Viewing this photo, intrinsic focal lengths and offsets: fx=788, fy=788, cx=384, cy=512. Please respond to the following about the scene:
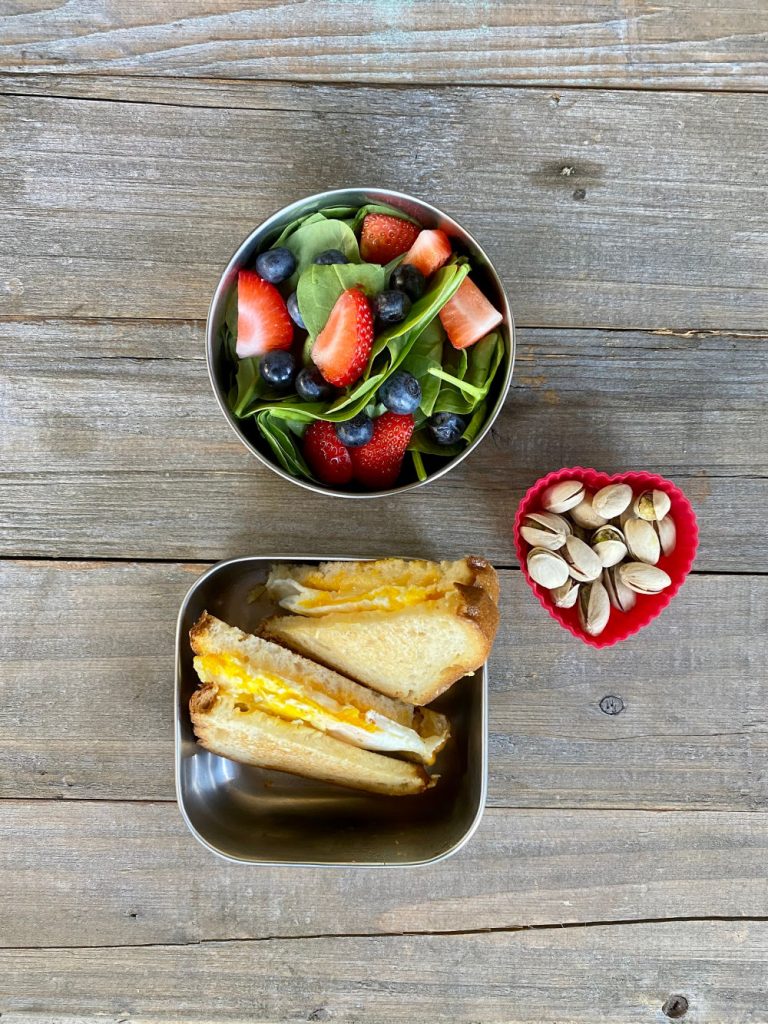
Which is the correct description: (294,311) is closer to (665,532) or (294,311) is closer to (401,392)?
(401,392)

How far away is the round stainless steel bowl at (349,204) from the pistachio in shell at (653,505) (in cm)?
22

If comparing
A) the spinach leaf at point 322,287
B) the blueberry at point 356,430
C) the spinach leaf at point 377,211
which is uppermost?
the spinach leaf at point 377,211

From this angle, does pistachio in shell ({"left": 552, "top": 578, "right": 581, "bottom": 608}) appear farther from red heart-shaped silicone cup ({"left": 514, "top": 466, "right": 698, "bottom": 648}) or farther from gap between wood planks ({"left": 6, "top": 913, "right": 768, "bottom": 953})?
gap between wood planks ({"left": 6, "top": 913, "right": 768, "bottom": 953})

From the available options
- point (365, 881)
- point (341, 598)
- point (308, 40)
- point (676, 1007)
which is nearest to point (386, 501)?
point (341, 598)

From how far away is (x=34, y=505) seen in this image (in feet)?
3.60

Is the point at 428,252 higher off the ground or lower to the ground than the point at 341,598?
higher

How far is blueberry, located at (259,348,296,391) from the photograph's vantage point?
0.89m

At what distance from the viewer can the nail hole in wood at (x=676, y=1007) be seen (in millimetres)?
1149

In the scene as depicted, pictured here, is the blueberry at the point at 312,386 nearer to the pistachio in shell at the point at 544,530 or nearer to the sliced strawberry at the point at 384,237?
the sliced strawberry at the point at 384,237

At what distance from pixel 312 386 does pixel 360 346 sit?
0.24 ft

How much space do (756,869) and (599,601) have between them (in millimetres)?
522

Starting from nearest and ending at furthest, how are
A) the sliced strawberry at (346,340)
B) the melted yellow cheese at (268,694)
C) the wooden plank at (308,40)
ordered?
1. the sliced strawberry at (346,340)
2. the melted yellow cheese at (268,694)
3. the wooden plank at (308,40)

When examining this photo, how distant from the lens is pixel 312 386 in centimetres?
88

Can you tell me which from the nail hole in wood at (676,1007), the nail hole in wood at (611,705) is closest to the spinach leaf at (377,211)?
the nail hole in wood at (611,705)
